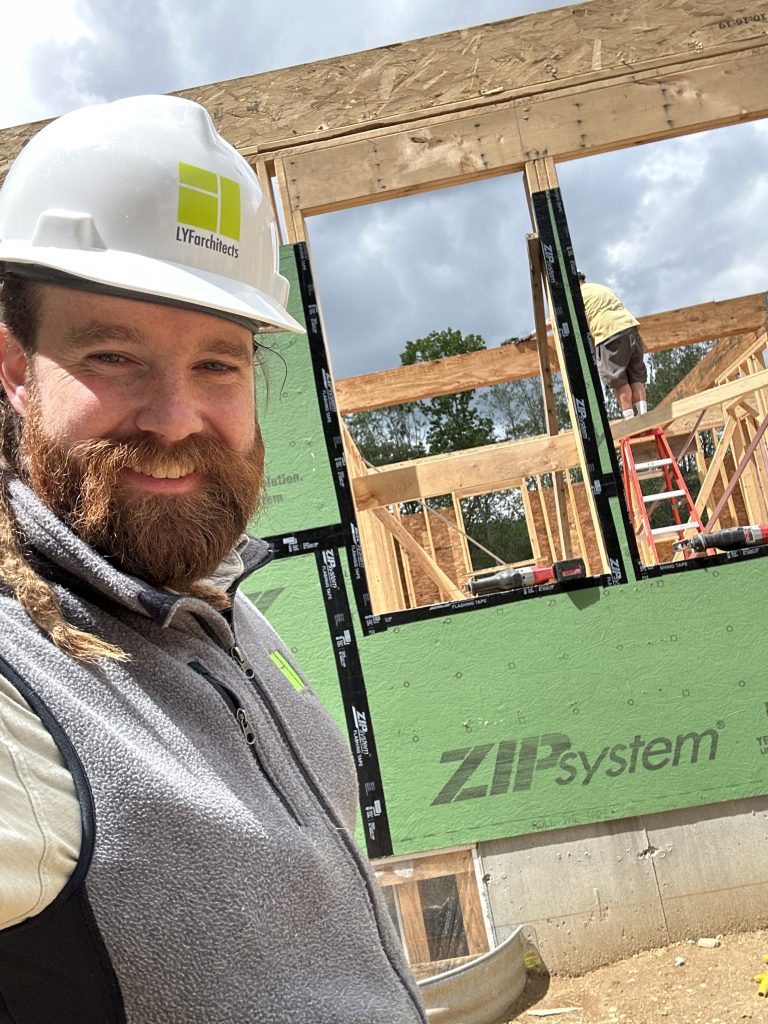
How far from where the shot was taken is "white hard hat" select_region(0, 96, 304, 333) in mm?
1182

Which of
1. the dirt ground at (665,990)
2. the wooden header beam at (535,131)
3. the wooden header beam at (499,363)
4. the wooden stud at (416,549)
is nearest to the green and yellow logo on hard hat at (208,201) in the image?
the wooden header beam at (535,131)

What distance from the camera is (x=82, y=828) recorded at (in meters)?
0.82

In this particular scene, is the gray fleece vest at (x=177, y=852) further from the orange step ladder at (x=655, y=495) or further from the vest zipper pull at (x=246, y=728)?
the orange step ladder at (x=655, y=495)

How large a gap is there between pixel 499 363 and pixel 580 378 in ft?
8.58

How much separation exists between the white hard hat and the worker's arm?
0.60 metres

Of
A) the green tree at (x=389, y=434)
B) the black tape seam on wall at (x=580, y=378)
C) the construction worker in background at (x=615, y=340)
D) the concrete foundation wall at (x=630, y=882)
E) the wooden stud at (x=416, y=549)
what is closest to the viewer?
the concrete foundation wall at (x=630, y=882)

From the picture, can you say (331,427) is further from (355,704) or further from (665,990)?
(665,990)

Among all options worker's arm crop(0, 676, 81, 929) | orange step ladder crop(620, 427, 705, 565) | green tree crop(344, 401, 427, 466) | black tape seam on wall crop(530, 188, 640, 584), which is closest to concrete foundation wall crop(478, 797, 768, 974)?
black tape seam on wall crop(530, 188, 640, 584)

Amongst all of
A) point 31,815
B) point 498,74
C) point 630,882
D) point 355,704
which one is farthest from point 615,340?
point 31,815

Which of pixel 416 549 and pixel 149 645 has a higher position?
pixel 416 549

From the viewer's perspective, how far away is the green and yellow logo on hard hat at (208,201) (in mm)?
1260

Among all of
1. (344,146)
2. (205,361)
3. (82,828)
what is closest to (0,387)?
(205,361)

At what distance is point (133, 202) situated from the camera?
4.05 feet

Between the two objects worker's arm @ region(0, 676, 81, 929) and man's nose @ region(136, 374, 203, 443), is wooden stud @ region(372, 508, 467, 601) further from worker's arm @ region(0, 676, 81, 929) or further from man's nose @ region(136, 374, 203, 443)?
worker's arm @ region(0, 676, 81, 929)
